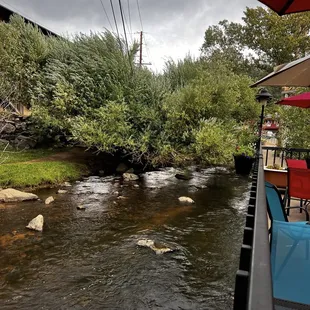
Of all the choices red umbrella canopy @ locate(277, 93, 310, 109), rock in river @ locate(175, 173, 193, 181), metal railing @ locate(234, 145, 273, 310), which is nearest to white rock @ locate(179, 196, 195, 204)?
rock in river @ locate(175, 173, 193, 181)

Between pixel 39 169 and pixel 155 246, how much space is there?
220 inches

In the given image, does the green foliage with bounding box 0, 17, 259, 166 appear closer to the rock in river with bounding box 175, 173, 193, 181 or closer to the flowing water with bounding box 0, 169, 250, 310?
the rock in river with bounding box 175, 173, 193, 181

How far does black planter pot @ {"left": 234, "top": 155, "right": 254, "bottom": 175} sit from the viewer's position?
9156 millimetres

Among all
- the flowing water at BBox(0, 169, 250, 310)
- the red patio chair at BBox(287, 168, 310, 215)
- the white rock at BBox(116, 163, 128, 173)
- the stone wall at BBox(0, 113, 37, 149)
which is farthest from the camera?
the stone wall at BBox(0, 113, 37, 149)

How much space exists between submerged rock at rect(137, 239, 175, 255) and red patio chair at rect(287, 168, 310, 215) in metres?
2.08

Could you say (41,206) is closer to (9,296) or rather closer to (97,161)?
(9,296)

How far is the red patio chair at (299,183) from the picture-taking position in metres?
3.70

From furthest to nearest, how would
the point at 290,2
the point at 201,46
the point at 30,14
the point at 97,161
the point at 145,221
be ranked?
the point at 201,46
the point at 30,14
the point at 97,161
the point at 145,221
the point at 290,2

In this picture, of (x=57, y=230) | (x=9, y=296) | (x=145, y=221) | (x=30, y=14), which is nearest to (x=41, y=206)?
(x=57, y=230)

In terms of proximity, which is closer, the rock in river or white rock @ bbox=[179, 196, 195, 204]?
white rock @ bbox=[179, 196, 195, 204]

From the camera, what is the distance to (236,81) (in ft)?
38.2

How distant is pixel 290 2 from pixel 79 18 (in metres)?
11.3

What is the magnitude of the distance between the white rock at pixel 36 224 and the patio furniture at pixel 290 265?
455 centimetres

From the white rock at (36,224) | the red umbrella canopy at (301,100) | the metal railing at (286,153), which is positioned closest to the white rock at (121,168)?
the metal railing at (286,153)
